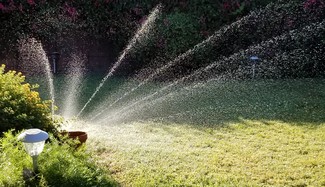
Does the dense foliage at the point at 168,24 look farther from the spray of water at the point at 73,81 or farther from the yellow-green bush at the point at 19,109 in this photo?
the yellow-green bush at the point at 19,109

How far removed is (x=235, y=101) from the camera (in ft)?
23.5

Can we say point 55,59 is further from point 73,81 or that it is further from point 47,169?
point 47,169

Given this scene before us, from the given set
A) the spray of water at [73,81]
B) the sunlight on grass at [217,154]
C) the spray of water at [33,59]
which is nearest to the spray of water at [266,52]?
the spray of water at [73,81]

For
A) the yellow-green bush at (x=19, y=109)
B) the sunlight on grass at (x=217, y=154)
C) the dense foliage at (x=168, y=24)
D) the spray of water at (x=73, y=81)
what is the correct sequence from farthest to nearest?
the dense foliage at (x=168, y=24) → the spray of water at (x=73, y=81) → the yellow-green bush at (x=19, y=109) → the sunlight on grass at (x=217, y=154)

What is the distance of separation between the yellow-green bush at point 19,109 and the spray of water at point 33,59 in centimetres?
563

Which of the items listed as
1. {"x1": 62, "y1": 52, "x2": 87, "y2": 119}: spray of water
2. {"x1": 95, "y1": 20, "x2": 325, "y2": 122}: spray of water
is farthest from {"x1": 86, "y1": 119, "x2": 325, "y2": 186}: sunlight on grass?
{"x1": 95, "y1": 20, "x2": 325, "y2": 122}: spray of water

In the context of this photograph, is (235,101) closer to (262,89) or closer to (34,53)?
(262,89)

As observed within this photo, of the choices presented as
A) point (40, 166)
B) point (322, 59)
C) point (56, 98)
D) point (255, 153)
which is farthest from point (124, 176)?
point (322, 59)

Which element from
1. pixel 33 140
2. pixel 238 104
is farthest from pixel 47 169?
pixel 238 104

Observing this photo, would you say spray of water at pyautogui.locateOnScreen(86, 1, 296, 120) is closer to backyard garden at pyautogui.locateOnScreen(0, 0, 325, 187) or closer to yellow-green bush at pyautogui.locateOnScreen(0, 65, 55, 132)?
backyard garden at pyautogui.locateOnScreen(0, 0, 325, 187)

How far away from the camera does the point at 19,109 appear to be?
430cm

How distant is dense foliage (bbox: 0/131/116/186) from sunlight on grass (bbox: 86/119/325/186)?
714mm

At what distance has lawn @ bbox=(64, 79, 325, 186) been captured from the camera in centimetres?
414

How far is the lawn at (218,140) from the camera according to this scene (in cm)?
414
